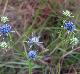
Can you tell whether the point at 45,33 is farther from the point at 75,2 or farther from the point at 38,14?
the point at 75,2

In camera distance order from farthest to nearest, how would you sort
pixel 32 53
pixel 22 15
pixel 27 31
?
1. pixel 22 15
2. pixel 27 31
3. pixel 32 53

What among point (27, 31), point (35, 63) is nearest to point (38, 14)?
point (27, 31)

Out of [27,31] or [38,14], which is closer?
[27,31]

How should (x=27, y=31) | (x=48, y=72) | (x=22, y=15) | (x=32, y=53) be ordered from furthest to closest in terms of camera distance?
(x=22, y=15) → (x=27, y=31) → (x=48, y=72) → (x=32, y=53)

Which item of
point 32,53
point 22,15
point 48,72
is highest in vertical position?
point 22,15

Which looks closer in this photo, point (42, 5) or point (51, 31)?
A: point (51, 31)

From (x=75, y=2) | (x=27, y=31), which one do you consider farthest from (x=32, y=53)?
(x=75, y=2)

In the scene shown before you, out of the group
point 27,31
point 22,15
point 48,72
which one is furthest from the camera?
point 22,15

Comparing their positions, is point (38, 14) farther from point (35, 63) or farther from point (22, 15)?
point (35, 63)

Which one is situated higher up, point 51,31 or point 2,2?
point 2,2
